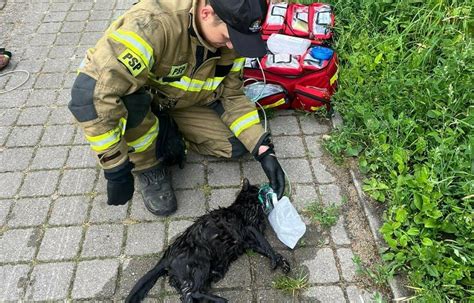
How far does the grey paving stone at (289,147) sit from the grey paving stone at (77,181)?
1.50 m

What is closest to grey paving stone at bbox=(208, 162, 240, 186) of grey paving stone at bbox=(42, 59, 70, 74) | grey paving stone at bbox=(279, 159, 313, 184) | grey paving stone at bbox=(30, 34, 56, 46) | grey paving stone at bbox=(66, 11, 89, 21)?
grey paving stone at bbox=(279, 159, 313, 184)

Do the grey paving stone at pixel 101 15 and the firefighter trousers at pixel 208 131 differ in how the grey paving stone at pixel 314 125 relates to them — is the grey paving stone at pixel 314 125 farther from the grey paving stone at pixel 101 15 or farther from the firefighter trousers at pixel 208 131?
the grey paving stone at pixel 101 15

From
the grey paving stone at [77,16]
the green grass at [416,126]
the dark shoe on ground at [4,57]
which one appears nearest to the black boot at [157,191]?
the green grass at [416,126]

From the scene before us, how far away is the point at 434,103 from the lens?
3.22m

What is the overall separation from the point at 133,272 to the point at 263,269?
0.83 m

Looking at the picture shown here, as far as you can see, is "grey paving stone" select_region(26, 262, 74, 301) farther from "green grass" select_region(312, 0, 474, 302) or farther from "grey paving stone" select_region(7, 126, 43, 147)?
"green grass" select_region(312, 0, 474, 302)

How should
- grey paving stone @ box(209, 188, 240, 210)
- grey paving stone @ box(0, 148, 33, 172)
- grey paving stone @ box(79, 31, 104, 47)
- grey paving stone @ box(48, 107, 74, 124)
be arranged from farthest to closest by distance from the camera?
grey paving stone @ box(79, 31, 104, 47), grey paving stone @ box(48, 107, 74, 124), grey paving stone @ box(0, 148, 33, 172), grey paving stone @ box(209, 188, 240, 210)

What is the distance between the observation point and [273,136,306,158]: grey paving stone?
3.66m

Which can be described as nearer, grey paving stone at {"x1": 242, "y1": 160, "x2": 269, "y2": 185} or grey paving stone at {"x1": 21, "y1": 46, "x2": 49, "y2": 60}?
grey paving stone at {"x1": 242, "y1": 160, "x2": 269, "y2": 185}

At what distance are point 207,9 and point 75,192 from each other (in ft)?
5.62

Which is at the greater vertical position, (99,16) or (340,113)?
(340,113)

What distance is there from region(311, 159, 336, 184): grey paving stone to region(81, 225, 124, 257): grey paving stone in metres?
1.53

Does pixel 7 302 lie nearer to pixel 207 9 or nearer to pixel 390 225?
pixel 207 9

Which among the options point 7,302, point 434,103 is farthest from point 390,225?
point 7,302
